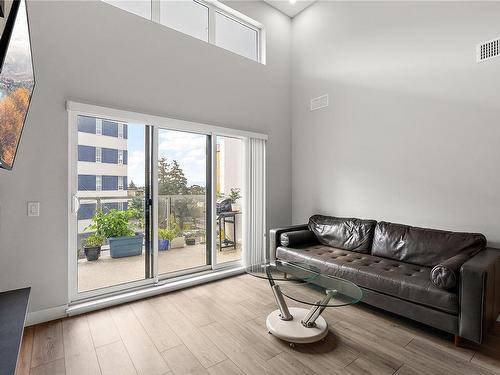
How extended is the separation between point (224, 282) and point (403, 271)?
2.14 meters

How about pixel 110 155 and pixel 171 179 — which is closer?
pixel 110 155

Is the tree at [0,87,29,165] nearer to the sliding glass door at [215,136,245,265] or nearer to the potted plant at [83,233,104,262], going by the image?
the potted plant at [83,233,104,262]

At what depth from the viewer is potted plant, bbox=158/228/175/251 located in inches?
136

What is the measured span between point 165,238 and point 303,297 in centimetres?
204

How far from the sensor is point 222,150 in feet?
13.5

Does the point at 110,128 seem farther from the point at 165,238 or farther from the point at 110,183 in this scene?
the point at 165,238

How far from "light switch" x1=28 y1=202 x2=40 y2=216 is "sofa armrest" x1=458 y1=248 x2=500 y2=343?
3.72 meters

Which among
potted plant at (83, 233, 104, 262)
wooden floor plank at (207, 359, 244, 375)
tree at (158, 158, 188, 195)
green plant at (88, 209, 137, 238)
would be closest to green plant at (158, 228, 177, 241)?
green plant at (88, 209, 137, 238)

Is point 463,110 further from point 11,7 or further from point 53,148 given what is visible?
point 53,148

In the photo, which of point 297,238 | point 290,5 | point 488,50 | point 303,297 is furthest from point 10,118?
point 290,5

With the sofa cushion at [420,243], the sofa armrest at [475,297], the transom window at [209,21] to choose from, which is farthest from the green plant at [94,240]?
the sofa armrest at [475,297]

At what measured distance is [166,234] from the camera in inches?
138

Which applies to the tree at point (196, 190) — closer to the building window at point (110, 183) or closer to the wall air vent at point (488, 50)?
the building window at point (110, 183)

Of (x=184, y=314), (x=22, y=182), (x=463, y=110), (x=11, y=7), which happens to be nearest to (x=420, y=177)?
(x=463, y=110)
